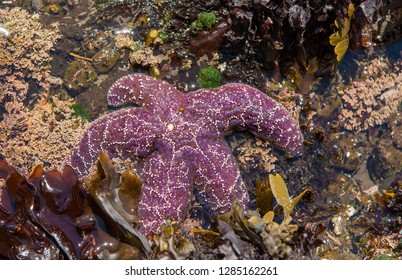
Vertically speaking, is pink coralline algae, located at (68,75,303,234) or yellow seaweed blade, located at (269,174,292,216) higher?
pink coralline algae, located at (68,75,303,234)

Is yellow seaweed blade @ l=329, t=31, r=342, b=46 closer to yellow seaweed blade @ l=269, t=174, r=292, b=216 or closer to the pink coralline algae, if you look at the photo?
the pink coralline algae

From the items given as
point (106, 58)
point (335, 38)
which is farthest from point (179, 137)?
point (335, 38)

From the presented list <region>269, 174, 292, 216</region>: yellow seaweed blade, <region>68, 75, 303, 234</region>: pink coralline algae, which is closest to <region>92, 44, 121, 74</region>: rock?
<region>68, 75, 303, 234</region>: pink coralline algae

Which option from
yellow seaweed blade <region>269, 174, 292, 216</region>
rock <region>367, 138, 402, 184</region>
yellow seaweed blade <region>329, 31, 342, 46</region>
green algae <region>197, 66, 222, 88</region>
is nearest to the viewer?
yellow seaweed blade <region>269, 174, 292, 216</region>

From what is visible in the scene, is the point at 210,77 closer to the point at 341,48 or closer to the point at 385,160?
the point at 341,48

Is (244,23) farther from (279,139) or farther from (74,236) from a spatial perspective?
(74,236)

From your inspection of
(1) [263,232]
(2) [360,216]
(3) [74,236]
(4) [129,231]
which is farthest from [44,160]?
(2) [360,216]

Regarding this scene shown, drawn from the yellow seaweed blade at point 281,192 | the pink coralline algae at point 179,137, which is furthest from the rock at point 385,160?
the yellow seaweed blade at point 281,192

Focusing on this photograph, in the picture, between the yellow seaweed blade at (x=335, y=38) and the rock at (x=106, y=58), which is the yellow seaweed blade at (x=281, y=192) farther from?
the rock at (x=106, y=58)
